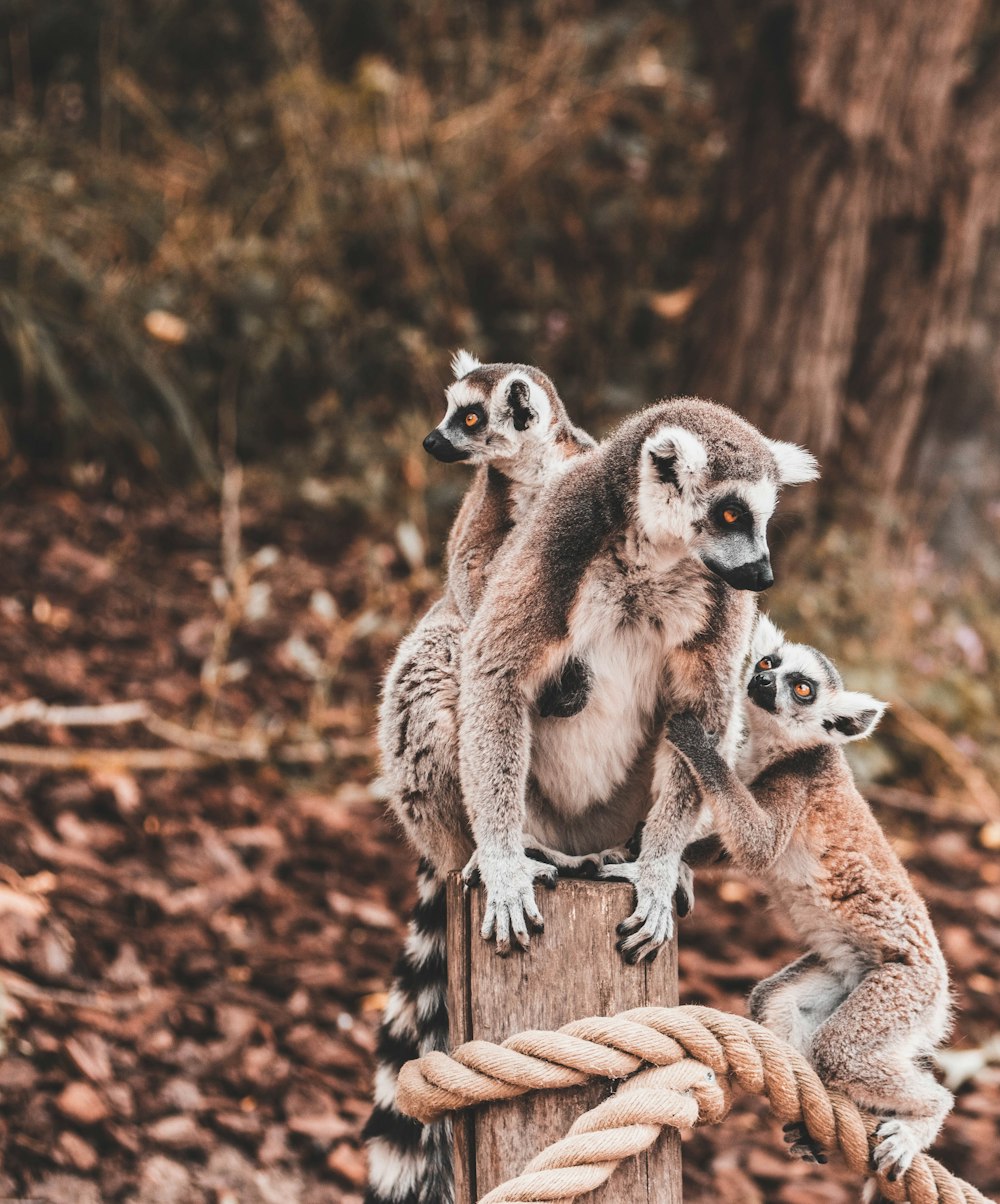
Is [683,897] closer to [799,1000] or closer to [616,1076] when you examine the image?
[799,1000]

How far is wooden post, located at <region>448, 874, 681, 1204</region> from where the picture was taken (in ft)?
7.33

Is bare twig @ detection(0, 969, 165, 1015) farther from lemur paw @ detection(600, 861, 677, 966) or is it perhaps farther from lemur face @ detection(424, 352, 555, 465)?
lemur paw @ detection(600, 861, 677, 966)

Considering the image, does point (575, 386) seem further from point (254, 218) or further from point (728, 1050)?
point (728, 1050)

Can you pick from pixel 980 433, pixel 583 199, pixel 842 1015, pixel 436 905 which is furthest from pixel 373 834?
pixel 583 199

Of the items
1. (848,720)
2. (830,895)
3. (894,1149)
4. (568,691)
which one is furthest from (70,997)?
(894,1149)

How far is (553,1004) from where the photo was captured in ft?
7.48

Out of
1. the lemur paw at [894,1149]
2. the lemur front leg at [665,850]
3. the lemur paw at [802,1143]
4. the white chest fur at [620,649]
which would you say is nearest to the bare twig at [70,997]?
the white chest fur at [620,649]

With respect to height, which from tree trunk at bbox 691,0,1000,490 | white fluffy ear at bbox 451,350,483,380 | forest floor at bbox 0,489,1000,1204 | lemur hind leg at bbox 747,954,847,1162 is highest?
tree trunk at bbox 691,0,1000,490

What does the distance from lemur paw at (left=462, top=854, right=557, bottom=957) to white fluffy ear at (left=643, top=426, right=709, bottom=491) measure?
845 millimetres

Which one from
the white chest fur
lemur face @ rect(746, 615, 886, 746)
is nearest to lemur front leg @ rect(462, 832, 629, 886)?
the white chest fur

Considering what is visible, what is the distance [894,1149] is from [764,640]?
48.3 inches

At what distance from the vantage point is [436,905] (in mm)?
3000

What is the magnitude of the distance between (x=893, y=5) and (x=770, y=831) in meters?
5.61

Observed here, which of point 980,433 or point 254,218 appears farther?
point 254,218
